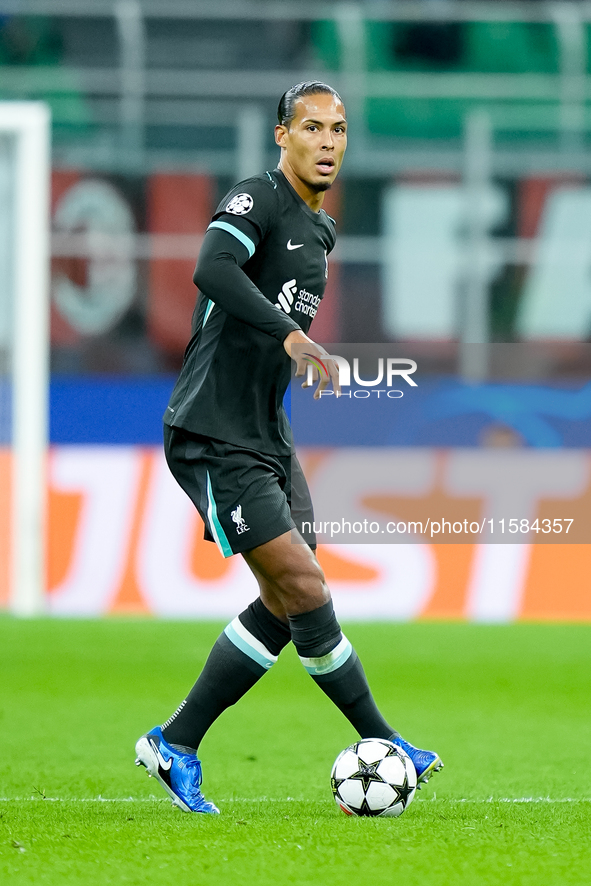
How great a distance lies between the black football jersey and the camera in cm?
330

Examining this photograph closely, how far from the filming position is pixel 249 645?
344 cm

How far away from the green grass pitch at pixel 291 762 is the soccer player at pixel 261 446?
27 cm

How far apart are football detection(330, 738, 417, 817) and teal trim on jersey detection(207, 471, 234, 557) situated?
1.94 feet

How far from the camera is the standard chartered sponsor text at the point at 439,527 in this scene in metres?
3.70

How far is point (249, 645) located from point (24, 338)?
202 inches

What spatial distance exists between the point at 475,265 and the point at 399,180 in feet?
3.78

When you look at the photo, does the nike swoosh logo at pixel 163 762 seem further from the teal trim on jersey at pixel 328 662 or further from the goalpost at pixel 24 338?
the goalpost at pixel 24 338

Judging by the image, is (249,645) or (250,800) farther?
(250,800)

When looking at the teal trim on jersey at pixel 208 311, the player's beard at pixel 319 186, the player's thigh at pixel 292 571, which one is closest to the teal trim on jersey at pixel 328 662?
the player's thigh at pixel 292 571

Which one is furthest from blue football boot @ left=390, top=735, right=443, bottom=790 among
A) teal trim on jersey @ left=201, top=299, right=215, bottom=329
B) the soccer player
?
teal trim on jersey @ left=201, top=299, right=215, bottom=329

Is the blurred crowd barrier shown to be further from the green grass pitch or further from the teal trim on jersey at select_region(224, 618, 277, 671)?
the teal trim on jersey at select_region(224, 618, 277, 671)

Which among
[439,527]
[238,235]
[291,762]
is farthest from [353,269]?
[238,235]

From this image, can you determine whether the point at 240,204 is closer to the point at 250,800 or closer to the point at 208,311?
the point at 208,311

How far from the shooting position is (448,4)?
1345 centimetres
